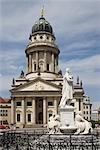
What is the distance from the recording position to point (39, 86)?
76562 mm

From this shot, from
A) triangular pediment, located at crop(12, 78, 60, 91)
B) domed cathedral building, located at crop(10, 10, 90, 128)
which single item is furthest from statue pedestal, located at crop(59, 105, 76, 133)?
triangular pediment, located at crop(12, 78, 60, 91)

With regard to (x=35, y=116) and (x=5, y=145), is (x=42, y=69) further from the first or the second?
(x=5, y=145)

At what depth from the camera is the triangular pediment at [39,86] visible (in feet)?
250

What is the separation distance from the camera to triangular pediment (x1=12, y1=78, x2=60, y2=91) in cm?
7619

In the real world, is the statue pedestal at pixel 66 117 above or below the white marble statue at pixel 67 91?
below

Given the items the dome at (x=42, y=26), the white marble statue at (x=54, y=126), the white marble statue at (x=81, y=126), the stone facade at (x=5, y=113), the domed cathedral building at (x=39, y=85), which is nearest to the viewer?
the white marble statue at (x=81, y=126)

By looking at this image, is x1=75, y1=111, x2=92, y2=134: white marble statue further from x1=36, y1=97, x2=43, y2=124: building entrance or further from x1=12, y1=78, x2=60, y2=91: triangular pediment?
x1=36, y1=97, x2=43, y2=124: building entrance

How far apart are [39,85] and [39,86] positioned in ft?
1.10

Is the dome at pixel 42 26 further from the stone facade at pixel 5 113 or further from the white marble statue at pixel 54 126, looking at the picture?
the white marble statue at pixel 54 126

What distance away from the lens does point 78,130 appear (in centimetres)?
2012

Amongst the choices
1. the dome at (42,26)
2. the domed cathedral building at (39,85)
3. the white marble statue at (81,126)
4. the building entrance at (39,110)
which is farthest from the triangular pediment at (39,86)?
the white marble statue at (81,126)

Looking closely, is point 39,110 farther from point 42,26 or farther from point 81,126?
point 81,126

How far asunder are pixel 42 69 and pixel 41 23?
13.8 metres

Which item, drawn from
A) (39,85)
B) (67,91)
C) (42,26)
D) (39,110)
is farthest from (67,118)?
(42,26)
